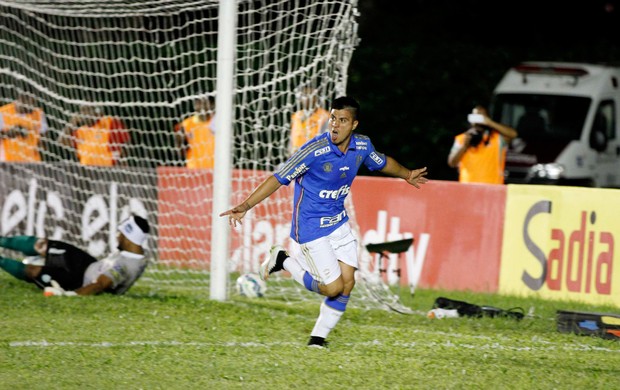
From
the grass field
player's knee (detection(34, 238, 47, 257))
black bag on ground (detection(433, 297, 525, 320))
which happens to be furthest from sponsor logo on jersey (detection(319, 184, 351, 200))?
player's knee (detection(34, 238, 47, 257))

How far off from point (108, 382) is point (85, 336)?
169 centimetres

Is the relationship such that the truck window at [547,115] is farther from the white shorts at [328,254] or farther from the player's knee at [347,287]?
the player's knee at [347,287]

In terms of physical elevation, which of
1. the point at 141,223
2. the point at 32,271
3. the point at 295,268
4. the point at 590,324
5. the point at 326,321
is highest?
the point at 295,268

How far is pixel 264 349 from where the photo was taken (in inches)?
356

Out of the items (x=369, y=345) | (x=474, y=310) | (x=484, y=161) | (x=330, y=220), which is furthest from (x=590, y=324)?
(x=484, y=161)

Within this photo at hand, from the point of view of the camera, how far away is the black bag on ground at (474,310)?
11125mm

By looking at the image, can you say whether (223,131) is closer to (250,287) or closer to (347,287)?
(250,287)

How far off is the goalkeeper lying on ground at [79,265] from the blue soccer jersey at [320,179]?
2578 millimetres

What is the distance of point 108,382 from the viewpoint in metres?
7.85

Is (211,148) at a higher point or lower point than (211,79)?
lower

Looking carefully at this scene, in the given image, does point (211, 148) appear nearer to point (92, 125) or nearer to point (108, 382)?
point (92, 125)

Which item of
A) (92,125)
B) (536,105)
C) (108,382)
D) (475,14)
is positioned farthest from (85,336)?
(475,14)

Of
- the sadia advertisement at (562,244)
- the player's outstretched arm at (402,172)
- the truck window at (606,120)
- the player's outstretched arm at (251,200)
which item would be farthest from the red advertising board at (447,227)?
the truck window at (606,120)

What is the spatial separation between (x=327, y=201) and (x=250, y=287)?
110 inches
